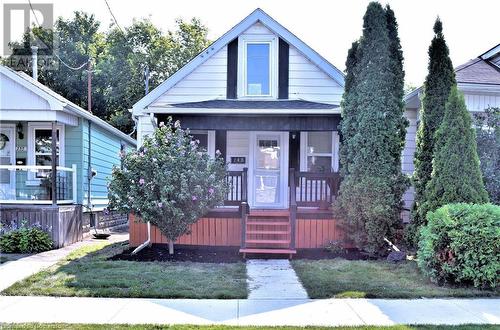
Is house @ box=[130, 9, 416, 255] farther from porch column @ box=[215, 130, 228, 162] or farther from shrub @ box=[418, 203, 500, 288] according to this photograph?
shrub @ box=[418, 203, 500, 288]

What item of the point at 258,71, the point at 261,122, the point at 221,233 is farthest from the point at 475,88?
the point at 221,233

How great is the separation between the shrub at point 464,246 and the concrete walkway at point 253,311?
503 mm

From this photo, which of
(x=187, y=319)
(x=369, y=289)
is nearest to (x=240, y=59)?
(x=369, y=289)

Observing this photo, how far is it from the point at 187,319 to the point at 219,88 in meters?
7.44

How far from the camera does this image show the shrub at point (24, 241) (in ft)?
29.6

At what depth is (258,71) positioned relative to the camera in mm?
11172

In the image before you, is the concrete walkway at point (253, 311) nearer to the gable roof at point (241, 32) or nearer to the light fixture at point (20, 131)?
the gable roof at point (241, 32)

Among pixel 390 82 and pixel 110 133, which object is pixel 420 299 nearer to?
pixel 390 82

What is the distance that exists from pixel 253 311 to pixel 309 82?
7.40m

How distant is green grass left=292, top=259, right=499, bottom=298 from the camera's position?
19.0 ft

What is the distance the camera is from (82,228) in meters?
11.5

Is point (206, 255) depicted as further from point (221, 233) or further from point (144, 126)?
point (144, 126)
